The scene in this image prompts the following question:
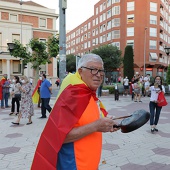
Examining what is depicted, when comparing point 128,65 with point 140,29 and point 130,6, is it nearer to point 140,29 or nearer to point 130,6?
point 140,29

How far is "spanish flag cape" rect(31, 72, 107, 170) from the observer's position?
1.48m

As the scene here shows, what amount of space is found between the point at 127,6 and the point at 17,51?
109 ft

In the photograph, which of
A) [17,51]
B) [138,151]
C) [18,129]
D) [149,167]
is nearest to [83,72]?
[149,167]

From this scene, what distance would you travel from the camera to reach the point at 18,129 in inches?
265

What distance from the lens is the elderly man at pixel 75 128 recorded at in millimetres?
1493

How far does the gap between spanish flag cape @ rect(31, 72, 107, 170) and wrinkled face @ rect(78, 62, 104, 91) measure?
0.09 m

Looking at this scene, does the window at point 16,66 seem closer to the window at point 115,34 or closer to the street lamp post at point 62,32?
the window at point 115,34

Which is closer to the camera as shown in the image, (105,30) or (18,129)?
(18,129)

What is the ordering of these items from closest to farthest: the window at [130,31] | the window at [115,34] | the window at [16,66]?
the window at [16,66] → the window at [130,31] → the window at [115,34]

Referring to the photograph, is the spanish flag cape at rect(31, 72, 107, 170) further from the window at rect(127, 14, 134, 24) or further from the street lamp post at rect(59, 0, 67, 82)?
the window at rect(127, 14, 134, 24)

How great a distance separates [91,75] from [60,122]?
1.51 feet

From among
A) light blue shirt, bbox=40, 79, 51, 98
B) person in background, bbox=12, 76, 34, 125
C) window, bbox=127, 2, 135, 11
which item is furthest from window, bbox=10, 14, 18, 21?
person in background, bbox=12, 76, 34, 125

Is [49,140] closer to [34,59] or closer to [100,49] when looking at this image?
[34,59]

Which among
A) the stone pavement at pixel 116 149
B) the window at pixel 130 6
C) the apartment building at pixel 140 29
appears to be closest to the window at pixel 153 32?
the apartment building at pixel 140 29
